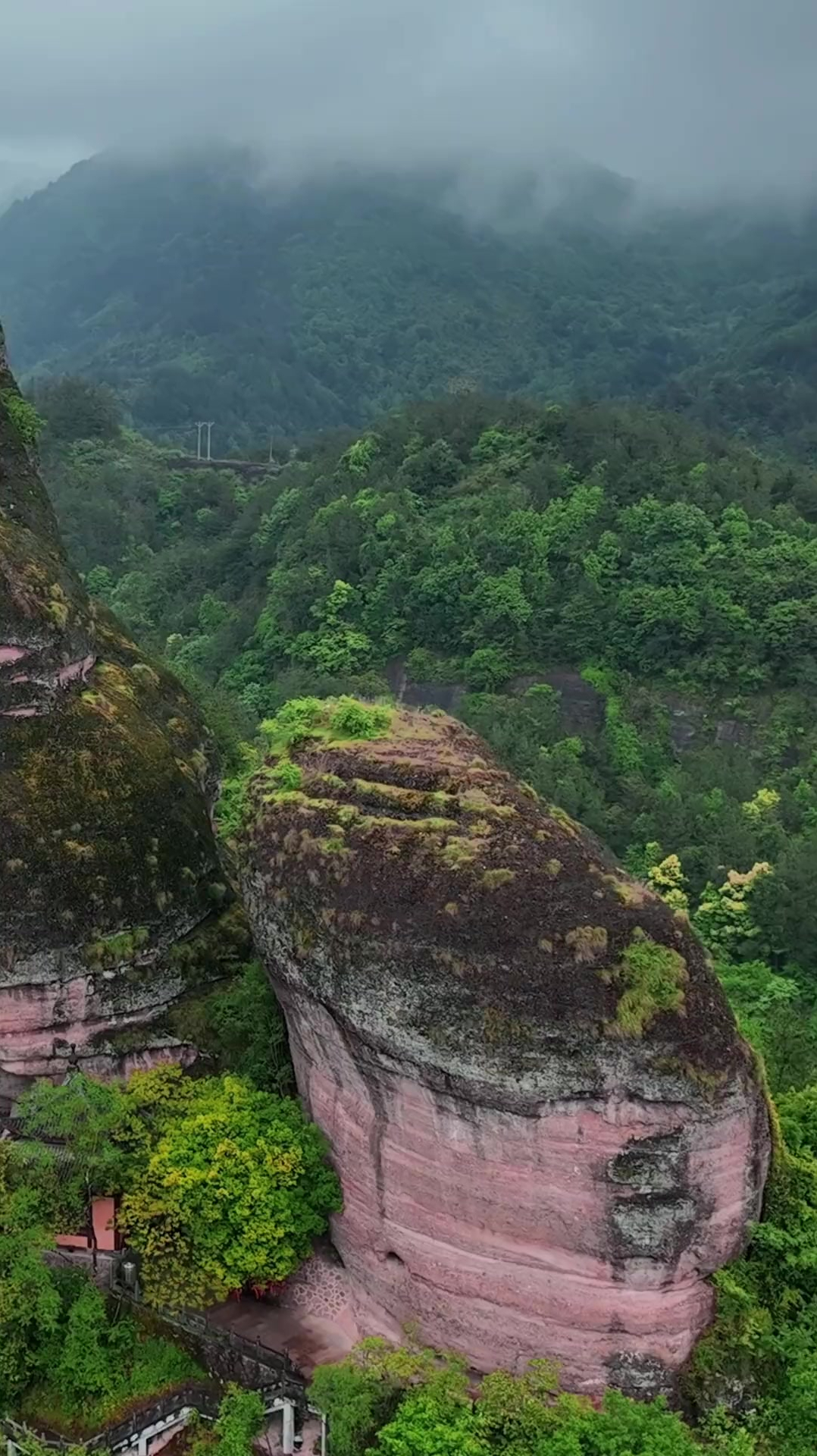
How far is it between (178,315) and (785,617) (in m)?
154

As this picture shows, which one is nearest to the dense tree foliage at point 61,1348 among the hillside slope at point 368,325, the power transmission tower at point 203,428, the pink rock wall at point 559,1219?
the pink rock wall at point 559,1219

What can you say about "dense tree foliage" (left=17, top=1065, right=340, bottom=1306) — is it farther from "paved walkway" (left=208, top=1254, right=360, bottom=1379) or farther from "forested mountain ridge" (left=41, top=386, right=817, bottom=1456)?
"forested mountain ridge" (left=41, top=386, right=817, bottom=1456)

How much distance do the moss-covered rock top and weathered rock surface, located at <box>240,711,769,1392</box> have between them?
32 mm

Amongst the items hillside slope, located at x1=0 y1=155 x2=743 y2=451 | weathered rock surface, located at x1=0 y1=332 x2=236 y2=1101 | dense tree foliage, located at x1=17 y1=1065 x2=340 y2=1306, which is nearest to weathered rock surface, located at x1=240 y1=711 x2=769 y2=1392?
dense tree foliage, located at x1=17 y1=1065 x2=340 y2=1306

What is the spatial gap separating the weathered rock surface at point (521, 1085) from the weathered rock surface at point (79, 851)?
13.9 ft

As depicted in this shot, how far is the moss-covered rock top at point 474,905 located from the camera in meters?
14.1

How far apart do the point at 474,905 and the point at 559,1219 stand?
406 cm

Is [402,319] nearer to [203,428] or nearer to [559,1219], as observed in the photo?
[203,428]

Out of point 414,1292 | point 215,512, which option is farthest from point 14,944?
point 215,512

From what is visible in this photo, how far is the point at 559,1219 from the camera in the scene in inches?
567

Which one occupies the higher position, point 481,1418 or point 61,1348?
point 481,1418

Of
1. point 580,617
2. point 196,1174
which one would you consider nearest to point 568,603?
point 580,617

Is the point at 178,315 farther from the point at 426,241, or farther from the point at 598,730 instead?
the point at 598,730

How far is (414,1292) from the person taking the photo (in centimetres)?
1589
